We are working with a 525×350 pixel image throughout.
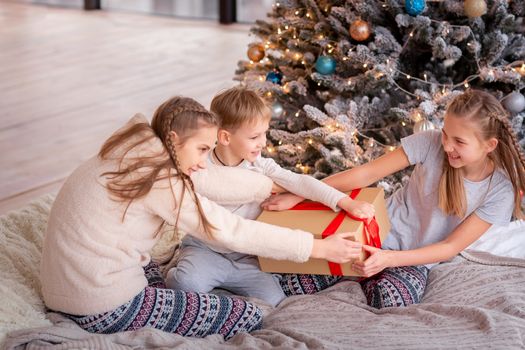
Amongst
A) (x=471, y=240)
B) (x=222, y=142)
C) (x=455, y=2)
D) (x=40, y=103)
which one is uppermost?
(x=455, y=2)

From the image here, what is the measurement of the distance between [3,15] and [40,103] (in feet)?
10.1

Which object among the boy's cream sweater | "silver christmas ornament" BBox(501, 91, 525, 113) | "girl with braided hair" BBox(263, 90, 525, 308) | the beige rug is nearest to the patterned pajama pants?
"girl with braided hair" BBox(263, 90, 525, 308)

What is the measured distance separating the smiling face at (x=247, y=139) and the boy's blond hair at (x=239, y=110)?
0.04ft

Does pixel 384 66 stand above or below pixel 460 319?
above

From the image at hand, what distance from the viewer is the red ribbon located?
234cm

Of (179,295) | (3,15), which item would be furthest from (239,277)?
(3,15)

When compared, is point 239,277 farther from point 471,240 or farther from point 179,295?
point 471,240

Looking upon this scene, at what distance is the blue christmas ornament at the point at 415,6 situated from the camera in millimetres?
3113

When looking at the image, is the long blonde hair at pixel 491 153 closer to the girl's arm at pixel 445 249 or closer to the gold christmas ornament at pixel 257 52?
the girl's arm at pixel 445 249

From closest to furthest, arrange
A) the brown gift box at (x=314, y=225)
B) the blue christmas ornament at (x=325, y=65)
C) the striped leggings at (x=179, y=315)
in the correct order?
the striped leggings at (x=179, y=315) < the brown gift box at (x=314, y=225) < the blue christmas ornament at (x=325, y=65)

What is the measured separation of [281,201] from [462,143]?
0.54 metres

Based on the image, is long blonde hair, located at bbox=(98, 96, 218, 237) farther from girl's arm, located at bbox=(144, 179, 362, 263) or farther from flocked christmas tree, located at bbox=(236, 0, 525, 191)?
flocked christmas tree, located at bbox=(236, 0, 525, 191)

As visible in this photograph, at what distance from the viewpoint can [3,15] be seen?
7.77 meters

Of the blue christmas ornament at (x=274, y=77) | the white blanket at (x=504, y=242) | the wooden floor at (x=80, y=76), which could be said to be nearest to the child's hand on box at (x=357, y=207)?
the white blanket at (x=504, y=242)
